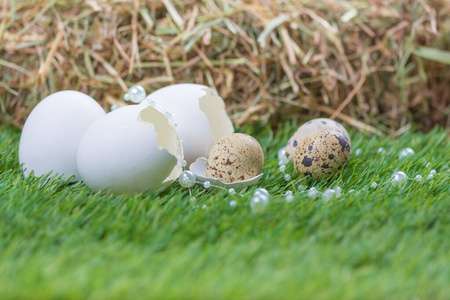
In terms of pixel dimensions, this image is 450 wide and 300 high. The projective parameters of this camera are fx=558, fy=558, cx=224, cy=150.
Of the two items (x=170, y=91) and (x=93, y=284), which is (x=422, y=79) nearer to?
(x=170, y=91)

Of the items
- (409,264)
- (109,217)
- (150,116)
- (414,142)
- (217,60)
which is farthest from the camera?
(217,60)

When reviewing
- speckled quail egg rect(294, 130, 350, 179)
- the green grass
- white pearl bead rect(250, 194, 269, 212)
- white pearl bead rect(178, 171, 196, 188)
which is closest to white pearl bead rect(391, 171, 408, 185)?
the green grass

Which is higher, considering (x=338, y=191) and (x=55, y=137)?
(x=55, y=137)

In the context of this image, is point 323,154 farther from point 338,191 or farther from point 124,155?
point 124,155

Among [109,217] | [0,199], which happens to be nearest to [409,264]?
[109,217]

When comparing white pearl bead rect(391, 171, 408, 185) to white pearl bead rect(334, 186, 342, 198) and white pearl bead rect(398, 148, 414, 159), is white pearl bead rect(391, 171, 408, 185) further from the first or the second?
white pearl bead rect(398, 148, 414, 159)

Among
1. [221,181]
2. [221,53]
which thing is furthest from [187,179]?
[221,53]
